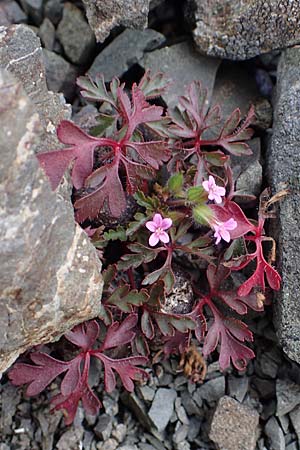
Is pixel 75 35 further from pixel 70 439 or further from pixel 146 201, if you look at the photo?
pixel 70 439

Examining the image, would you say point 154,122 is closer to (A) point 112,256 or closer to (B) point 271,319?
(A) point 112,256

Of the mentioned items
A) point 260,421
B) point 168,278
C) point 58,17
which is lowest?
point 260,421

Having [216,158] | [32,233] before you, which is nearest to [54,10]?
[216,158]

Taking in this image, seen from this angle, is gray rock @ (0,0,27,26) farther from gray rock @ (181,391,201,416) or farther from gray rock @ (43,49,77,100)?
gray rock @ (181,391,201,416)

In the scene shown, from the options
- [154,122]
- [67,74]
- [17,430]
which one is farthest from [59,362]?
[67,74]

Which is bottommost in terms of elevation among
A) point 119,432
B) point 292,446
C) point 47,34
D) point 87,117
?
point 292,446

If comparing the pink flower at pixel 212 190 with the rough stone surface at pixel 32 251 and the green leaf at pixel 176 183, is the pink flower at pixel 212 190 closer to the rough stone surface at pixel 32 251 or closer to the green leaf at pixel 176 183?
the green leaf at pixel 176 183

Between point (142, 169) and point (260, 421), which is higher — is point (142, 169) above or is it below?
above
